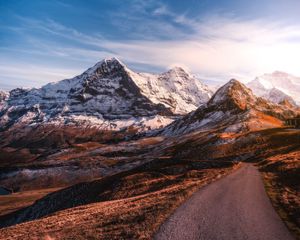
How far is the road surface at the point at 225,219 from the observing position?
19.3m

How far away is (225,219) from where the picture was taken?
73.0ft

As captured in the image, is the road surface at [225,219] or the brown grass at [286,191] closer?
the road surface at [225,219]

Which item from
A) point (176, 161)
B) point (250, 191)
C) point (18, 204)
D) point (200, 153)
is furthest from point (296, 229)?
point (18, 204)

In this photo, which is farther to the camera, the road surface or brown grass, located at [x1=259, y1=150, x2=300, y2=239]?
brown grass, located at [x1=259, y1=150, x2=300, y2=239]

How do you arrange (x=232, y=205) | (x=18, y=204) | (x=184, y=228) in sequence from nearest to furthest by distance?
(x=184, y=228) < (x=232, y=205) < (x=18, y=204)

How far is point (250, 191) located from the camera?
33312 mm

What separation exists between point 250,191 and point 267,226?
1268cm

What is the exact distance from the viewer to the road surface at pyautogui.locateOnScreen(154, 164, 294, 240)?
761 inches

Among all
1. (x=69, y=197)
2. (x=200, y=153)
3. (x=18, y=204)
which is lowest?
(x=18, y=204)

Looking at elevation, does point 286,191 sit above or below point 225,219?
below

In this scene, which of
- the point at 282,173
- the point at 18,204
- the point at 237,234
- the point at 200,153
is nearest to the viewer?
the point at 237,234

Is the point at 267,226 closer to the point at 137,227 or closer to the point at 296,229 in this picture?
the point at 296,229

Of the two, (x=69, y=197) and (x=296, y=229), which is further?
(x=69, y=197)

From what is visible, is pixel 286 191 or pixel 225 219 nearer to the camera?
pixel 225 219
